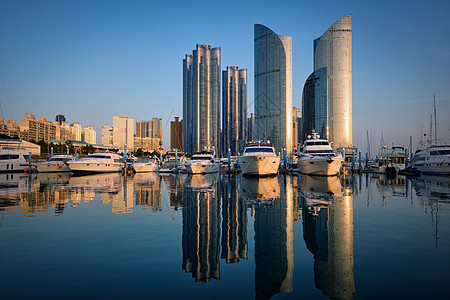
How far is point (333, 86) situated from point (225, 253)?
182982mm

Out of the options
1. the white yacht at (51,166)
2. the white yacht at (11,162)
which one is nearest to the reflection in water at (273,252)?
the white yacht at (51,166)

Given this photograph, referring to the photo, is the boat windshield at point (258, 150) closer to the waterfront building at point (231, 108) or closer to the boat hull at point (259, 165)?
the boat hull at point (259, 165)

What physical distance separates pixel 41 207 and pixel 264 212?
10.9 m

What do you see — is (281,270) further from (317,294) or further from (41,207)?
(41,207)

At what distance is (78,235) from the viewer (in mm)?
9641

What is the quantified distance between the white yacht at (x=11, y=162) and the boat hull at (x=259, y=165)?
41015 mm

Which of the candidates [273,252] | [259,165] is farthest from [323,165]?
[273,252]

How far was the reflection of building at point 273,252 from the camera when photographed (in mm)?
5898

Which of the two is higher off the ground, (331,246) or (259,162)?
(259,162)

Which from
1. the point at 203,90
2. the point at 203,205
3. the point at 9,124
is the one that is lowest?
the point at 203,205

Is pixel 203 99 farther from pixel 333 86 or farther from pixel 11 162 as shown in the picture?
pixel 11 162

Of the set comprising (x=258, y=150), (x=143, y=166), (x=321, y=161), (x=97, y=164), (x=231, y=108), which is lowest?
(x=143, y=166)

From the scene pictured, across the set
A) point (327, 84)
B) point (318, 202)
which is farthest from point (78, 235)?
point (327, 84)

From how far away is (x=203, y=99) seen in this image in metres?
160
